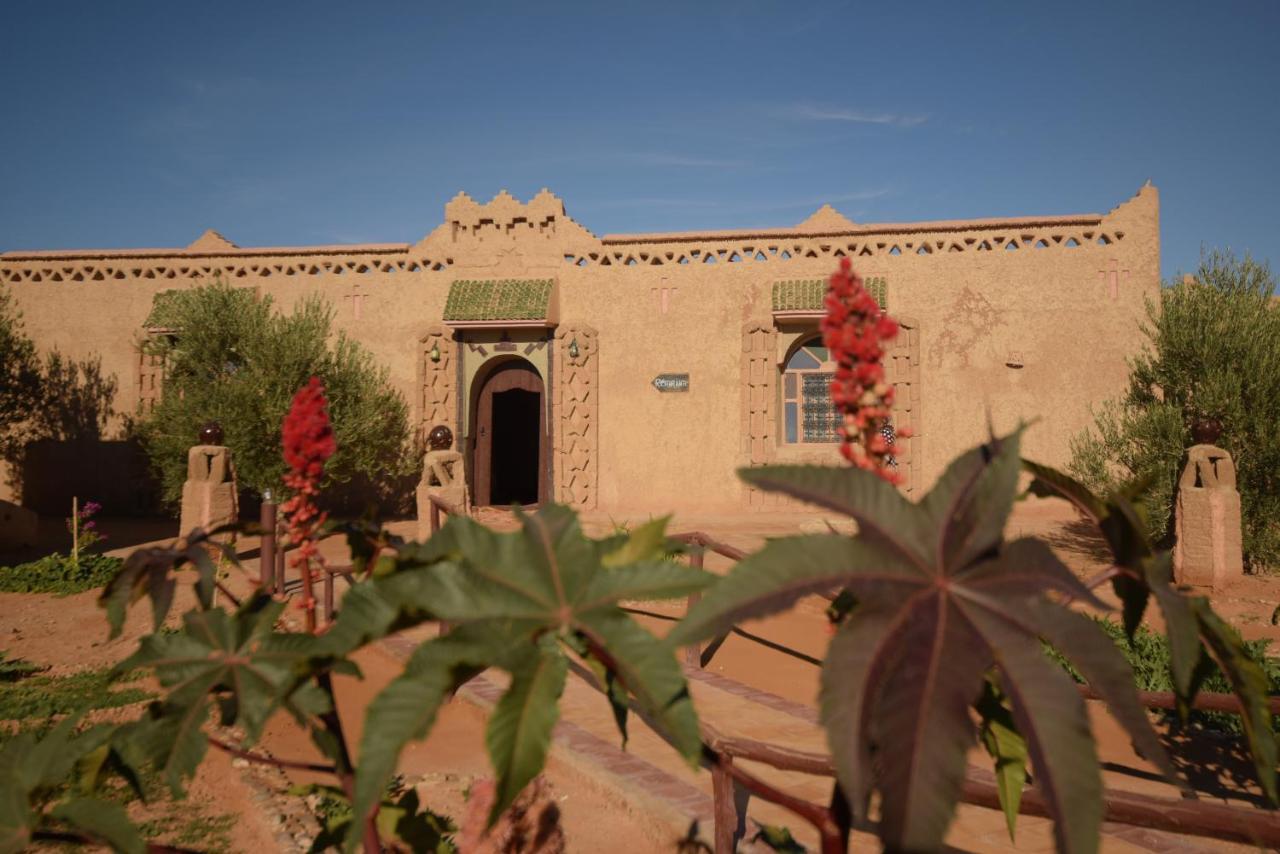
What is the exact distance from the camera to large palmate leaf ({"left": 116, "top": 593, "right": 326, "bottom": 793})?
43.9 inches

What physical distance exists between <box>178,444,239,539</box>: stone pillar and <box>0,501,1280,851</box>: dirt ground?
1458 millimetres

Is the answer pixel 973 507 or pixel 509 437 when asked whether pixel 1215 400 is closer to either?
A: pixel 973 507

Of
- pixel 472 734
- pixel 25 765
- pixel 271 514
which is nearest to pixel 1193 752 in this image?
pixel 472 734

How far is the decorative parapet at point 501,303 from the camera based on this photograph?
13.6 meters

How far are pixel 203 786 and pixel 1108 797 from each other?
13.4ft

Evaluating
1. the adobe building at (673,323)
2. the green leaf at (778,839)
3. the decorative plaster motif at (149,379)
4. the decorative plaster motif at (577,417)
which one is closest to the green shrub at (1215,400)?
the adobe building at (673,323)

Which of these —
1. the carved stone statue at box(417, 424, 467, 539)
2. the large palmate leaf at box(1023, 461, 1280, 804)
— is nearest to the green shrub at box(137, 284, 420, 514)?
the carved stone statue at box(417, 424, 467, 539)

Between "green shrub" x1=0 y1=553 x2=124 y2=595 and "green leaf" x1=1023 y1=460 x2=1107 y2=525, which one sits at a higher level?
"green leaf" x1=1023 y1=460 x2=1107 y2=525

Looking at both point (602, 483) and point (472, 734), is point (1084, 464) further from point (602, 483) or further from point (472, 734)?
point (472, 734)

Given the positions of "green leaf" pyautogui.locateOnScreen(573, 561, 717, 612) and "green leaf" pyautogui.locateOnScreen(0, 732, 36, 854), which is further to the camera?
"green leaf" pyautogui.locateOnScreen(0, 732, 36, 854)

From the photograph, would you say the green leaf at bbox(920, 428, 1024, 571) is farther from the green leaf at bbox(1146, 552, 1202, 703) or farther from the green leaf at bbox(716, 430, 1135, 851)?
the green leaf at bbox(1146, 552, 1202, 703)

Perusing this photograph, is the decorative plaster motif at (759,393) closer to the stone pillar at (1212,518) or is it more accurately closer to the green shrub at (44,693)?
the stone pillar at (1212,518)

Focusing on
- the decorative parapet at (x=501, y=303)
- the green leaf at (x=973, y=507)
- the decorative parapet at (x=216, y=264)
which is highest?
the decorative parapet at (x=216, y=264)

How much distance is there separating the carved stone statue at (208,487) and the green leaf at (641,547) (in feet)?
35.1
